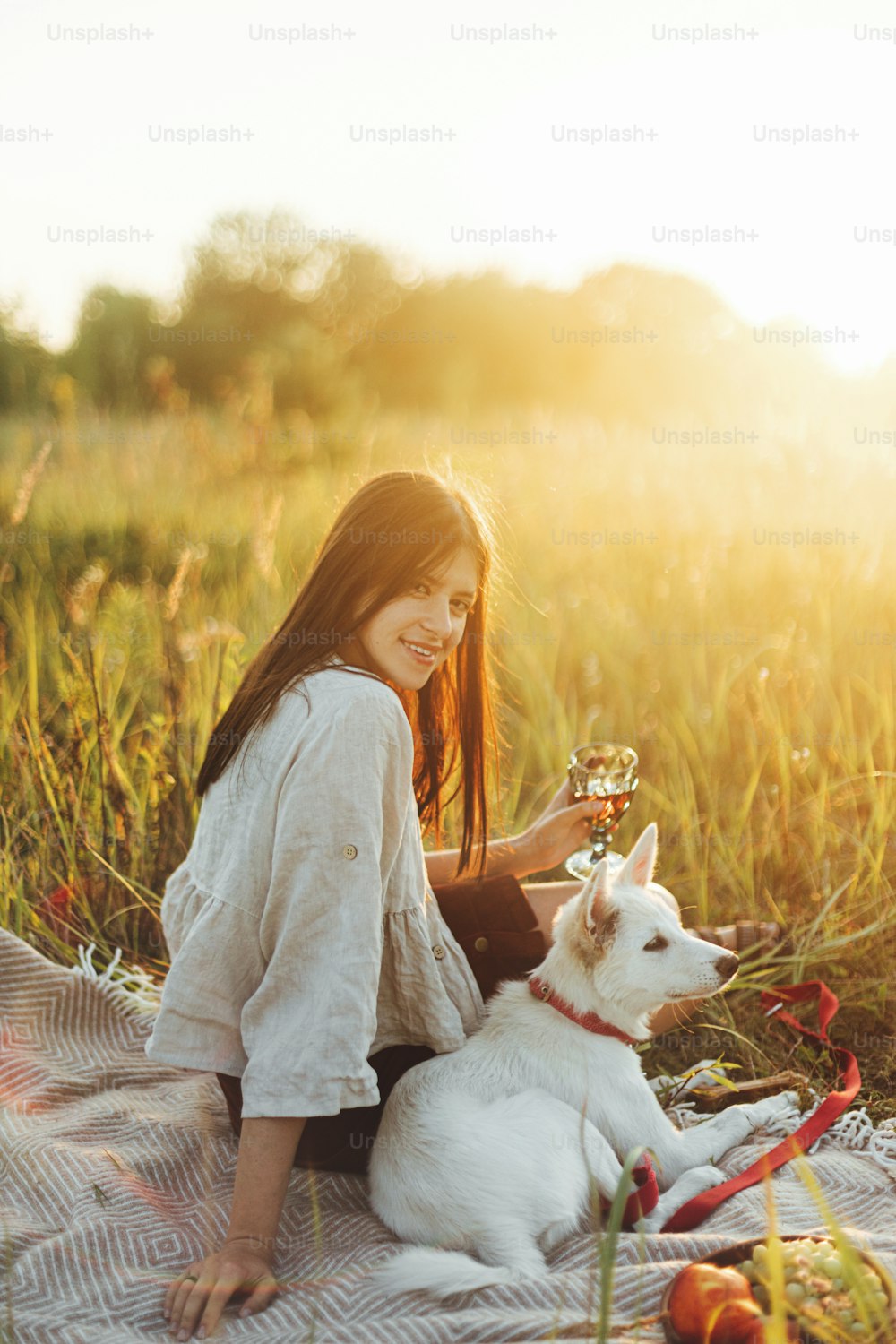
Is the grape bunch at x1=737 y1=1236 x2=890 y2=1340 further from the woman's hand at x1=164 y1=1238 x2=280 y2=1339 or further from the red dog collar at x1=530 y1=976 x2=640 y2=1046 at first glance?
the woman's hand at x1=164 y1=1238 x2=280 y2=1339

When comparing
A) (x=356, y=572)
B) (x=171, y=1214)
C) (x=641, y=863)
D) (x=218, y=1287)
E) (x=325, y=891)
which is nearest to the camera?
(x=218, y=1287)

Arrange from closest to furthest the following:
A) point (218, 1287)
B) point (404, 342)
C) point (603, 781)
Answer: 1. point (218, 1287)
2. point (603, 781)
3. point (404, 342)

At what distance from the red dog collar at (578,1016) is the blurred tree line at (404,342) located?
21.1 ft

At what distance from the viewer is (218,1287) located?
6.40 ft

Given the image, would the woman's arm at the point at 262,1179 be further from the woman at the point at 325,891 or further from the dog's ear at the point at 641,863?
the dog's ear at the point at 641,863

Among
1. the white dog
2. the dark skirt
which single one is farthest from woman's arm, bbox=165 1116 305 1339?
the dark skirt

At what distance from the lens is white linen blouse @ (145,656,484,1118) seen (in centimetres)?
206

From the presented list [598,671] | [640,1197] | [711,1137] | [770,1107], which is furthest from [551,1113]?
[598,671]

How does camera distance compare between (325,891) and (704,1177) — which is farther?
(704,1177)

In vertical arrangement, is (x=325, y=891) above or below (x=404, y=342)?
below

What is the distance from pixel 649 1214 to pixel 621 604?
129 inches

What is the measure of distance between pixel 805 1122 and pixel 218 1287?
1.49 metres

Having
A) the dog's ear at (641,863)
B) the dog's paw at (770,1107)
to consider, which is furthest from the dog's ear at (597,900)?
the dog's paw at (770,1107)

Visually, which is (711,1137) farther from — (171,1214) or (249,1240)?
(171,1214)
